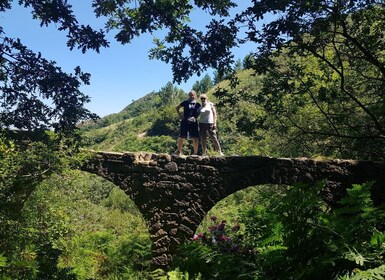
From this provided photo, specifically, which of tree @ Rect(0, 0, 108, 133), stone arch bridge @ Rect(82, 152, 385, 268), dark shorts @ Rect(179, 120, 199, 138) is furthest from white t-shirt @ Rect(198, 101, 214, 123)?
tree @ Rect(0, 0, 108, 133)

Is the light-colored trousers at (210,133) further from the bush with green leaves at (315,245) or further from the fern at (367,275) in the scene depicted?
the fern at (367,275)

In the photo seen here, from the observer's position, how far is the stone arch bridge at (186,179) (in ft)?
23.6

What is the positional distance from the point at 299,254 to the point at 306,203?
253 millimetres

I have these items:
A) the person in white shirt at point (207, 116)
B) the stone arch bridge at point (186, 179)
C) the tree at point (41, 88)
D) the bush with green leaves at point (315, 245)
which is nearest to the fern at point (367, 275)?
the bush with green leaves at point (315, 245)

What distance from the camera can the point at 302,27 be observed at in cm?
488

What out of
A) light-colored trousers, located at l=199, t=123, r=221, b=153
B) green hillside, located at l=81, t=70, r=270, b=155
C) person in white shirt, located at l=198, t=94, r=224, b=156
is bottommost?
light-colored trousers, located at l=199, t=123, r=221, b=153

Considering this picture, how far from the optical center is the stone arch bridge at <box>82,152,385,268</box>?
7.21m

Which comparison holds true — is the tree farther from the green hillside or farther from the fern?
the fern

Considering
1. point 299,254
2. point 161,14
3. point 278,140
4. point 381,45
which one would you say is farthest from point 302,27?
point 278,140

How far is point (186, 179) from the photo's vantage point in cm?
732

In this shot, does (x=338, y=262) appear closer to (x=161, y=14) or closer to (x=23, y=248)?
(x=161, y=14)

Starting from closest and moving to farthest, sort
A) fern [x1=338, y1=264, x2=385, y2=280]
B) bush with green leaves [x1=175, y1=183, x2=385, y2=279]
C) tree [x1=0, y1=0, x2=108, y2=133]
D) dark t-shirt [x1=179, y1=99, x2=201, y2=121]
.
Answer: fern [x1=338, y1=264, x2=385, y2=280]
bush with green leaves [x1=175, y1=183, x2=385, y2=279]
tree [x1=0, y1=0, x2=108, y2=133]
dark t-shirt [x1=179, y1=99, x2=201, y2=121]

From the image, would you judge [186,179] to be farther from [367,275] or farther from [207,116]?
[367,275]

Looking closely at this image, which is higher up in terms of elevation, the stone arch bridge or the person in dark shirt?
the person in dark shirt
